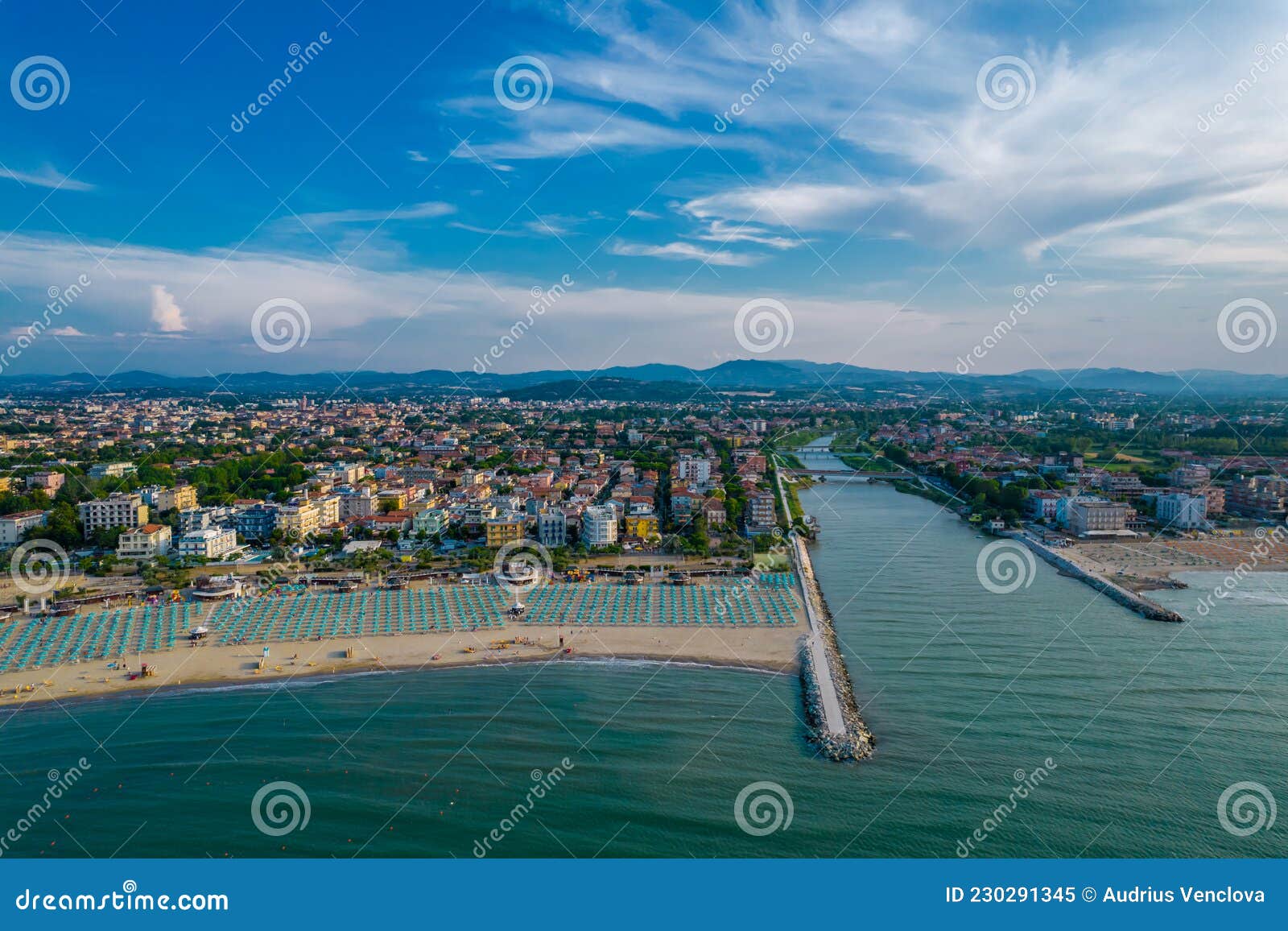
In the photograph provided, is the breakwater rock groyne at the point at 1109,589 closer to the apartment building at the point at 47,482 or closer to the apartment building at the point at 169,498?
the apartment building at the point at 169,498

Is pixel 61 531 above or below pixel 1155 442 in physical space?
below

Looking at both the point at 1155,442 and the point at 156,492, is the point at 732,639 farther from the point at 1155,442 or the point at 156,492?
the point at 1155,442

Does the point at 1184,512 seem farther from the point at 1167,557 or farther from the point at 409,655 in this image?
the point at 409,655

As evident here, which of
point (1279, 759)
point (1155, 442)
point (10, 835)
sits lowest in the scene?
point (10, 835)

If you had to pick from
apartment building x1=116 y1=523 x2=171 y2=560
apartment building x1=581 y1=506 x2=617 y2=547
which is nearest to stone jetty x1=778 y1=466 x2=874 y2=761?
apartment building x1=581 y1=506 x2=617 y2=547

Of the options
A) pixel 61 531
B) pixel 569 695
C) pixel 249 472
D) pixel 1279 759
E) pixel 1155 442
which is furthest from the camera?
pixel 1155 442


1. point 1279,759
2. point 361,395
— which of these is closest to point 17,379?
point 361,395

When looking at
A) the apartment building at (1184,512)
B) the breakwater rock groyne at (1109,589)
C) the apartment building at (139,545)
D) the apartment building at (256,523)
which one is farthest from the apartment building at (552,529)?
the apartment building at (1184,512)

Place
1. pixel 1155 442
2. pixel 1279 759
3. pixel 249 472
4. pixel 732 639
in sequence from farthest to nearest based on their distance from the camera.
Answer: pixel 1155 442 < pixel 249 472 < pixel 732 639 < pixel 1279 759
